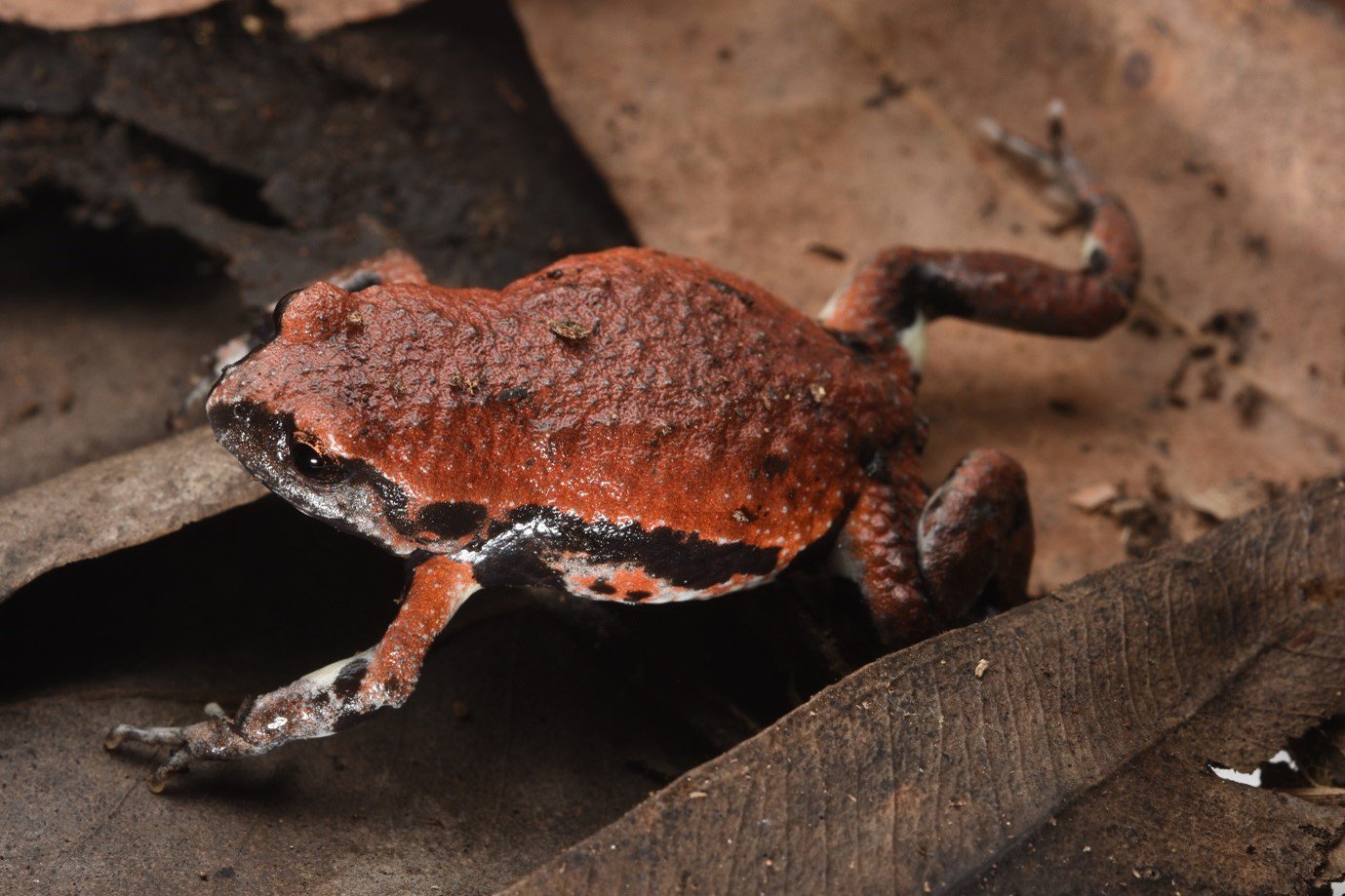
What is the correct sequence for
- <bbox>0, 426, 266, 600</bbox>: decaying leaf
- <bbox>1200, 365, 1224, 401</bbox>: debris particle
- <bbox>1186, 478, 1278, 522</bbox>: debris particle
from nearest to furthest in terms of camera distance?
<bbox>0, 426, 266, 600</bbox>: decaying leaf
<bbox>1186, 478, 1278, 522</bbox>: debris particle
<bbox>1200, 365, 1224, 401</bbox>: debris particle

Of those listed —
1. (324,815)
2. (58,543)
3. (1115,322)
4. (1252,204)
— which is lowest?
(324,815)

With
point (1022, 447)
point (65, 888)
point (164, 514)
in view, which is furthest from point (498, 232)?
point (65, 888)

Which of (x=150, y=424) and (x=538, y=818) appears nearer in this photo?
(x=538, y=818)

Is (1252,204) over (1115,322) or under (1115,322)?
over

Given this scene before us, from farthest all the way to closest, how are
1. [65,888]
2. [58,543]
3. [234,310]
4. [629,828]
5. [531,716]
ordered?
[234,310], [531,716], [58,543], [65,888], [629,828]

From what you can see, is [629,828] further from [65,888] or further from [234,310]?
[234,310]

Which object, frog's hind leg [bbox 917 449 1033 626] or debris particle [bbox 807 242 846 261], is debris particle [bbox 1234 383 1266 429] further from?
debris particle [bbox 807 242 846 261]

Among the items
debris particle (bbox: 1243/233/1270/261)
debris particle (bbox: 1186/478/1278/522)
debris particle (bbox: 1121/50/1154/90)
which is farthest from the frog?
debris particle (bbox: 1121/50/1154/90)

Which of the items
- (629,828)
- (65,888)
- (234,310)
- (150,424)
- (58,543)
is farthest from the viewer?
(234,310)
